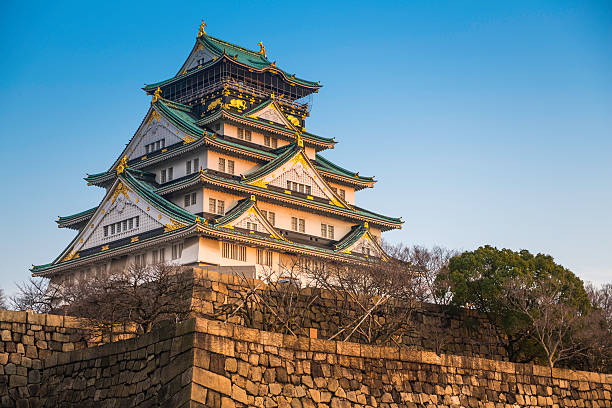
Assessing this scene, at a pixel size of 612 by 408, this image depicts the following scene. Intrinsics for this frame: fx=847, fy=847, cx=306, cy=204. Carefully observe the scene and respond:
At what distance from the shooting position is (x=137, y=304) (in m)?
22.7

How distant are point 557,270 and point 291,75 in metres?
26.4

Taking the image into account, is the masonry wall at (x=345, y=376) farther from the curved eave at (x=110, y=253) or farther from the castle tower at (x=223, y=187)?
the curved eave at (x=110, y=253)

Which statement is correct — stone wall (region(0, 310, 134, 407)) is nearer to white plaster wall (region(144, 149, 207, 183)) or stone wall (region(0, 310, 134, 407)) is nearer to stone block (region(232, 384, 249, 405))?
stone block (region(232, 384, 249, 405))

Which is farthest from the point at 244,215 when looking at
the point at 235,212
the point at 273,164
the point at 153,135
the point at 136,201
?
the point at 153,135

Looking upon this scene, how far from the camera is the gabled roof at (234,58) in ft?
168

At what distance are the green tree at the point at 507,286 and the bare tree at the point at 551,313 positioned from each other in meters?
0.05

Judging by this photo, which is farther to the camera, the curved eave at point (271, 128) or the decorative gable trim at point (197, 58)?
the decorative gable trim at point (197, 58)

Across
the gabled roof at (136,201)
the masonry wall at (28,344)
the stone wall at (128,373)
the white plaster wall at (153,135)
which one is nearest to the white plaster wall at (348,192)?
the white plaster wall at (153,135)

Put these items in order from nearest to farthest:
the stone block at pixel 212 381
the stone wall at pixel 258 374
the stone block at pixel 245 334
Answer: the stone block at pixel 212 381, the stone wall at pixel 258 374, the stone block at pixel 245 334

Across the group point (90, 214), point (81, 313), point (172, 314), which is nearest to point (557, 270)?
point (172, 314)

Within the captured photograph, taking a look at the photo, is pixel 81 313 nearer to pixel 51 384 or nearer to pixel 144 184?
pixel 51 384

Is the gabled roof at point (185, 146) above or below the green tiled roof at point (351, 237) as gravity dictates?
above

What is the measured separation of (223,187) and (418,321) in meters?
15.4

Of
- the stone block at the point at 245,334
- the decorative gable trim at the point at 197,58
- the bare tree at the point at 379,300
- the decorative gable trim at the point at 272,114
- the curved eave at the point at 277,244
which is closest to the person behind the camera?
the stone block at the point at 245,334
